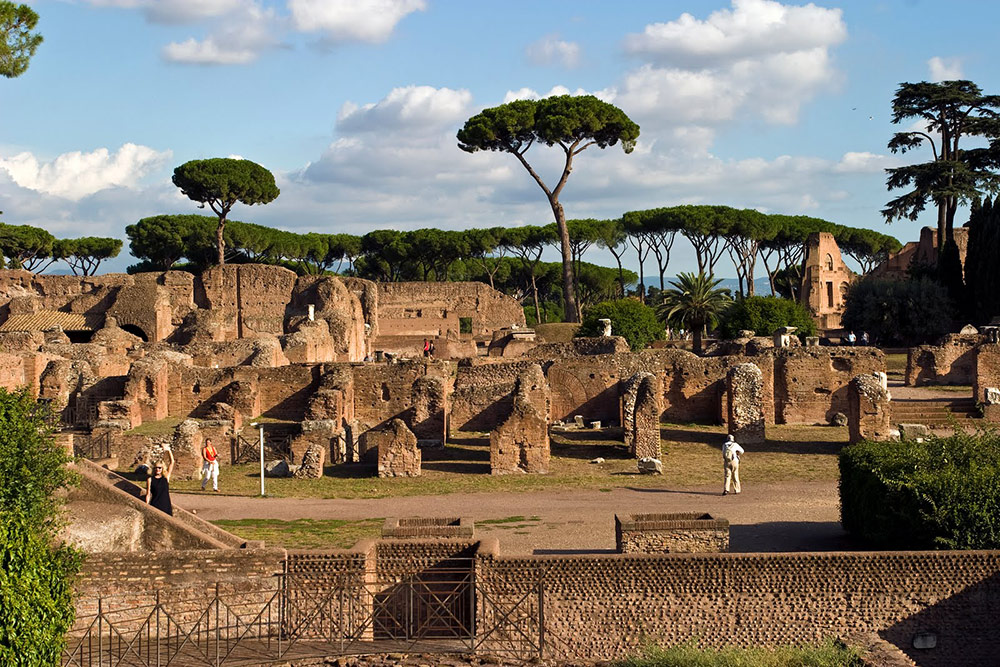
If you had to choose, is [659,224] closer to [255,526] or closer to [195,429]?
[195,429]

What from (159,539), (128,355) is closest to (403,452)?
(159,539)

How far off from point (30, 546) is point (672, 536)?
6.87 m

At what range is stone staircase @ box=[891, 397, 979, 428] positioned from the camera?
82.1ft

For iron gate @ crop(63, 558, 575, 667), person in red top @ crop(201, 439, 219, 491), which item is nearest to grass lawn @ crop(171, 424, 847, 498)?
person in red top @ crop(201, 439, 219, 491)

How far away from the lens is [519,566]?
11312 millimetres

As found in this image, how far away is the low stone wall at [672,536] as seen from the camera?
12445 millimetres

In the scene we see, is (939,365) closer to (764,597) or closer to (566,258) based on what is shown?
(566,258)

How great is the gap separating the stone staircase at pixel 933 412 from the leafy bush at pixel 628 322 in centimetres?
1380

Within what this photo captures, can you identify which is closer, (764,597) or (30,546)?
(30,546)

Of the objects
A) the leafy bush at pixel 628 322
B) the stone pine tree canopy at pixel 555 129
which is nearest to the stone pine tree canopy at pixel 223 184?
the stone pine tree canopy at pixel 555 129

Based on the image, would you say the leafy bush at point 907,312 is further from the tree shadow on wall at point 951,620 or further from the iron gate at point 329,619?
the iron gate at point 329,619

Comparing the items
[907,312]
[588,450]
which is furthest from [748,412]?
[907,312]

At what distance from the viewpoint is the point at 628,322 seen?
132 feet

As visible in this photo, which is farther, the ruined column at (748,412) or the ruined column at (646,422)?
the ruined column at (748,412)
